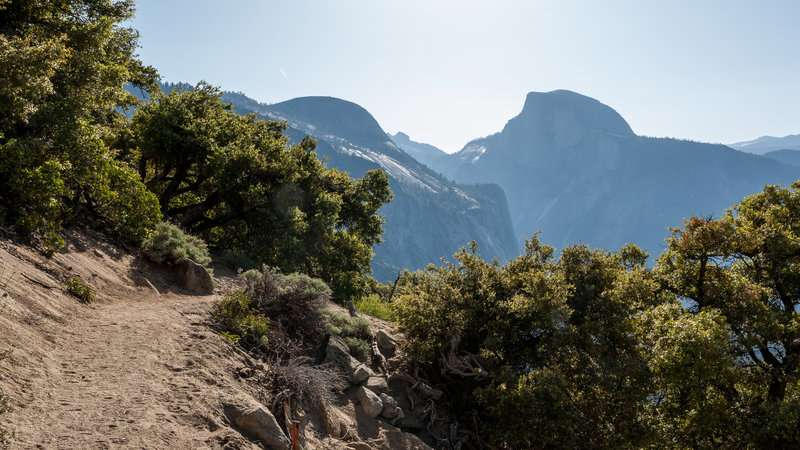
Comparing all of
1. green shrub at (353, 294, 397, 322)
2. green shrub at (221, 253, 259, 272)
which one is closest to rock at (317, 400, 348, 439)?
green shrub at (353, 294, 397, 322)

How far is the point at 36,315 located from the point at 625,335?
13.8 metres

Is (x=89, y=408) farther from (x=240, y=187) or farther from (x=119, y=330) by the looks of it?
(x=240, y=187)

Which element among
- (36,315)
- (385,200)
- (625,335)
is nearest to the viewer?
(36,315)

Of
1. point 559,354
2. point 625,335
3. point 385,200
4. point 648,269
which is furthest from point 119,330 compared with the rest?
point 385,200

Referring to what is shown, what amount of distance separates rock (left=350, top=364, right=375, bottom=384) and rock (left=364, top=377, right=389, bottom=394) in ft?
0.52

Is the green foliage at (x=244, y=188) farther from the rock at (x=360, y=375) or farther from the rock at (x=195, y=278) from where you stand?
the rock at (x=360, y=375)

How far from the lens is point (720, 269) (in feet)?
42.2

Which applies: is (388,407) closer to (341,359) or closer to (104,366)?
(341,359)

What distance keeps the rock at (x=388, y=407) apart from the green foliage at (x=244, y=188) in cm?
1000

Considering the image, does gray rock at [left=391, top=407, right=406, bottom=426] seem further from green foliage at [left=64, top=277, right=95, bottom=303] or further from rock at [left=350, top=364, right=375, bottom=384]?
green foliage at [left=64, top=277, right=95, bottom=303]

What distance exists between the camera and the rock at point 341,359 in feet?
35.5

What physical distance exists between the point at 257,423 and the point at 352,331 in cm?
661

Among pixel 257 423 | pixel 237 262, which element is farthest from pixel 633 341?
pixel 237 262

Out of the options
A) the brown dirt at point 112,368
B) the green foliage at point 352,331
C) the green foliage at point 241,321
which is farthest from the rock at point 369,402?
the green foliage at point 241,321
